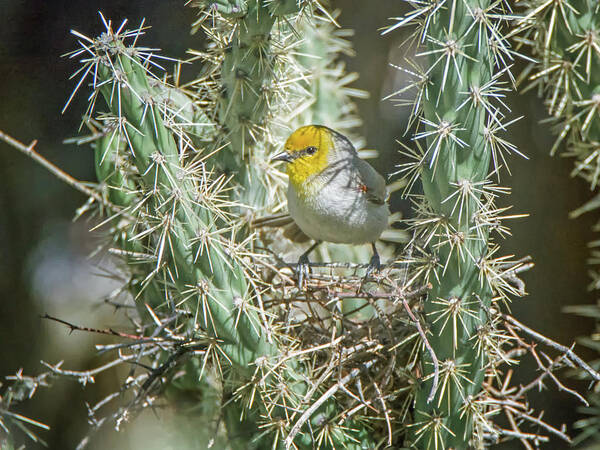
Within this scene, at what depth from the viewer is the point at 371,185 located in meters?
2.05

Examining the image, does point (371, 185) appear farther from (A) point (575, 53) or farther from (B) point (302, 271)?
(A) point (575, 53)

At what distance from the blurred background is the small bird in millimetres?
603

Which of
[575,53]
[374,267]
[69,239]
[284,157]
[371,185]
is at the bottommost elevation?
[69,239]

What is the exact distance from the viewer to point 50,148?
2.31 m

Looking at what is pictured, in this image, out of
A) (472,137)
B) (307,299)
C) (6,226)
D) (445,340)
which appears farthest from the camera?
(6,226)

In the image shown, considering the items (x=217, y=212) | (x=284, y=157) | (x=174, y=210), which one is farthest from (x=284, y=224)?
(x=174, y=210)

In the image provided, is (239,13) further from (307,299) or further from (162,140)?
(307,299)

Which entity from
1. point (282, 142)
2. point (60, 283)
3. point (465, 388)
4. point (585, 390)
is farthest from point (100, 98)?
point (585, 390)

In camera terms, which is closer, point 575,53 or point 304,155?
point 575,53

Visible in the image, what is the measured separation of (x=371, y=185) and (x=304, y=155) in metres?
0.24

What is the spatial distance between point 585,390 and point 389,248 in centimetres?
104

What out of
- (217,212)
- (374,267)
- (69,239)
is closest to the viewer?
(217,212)

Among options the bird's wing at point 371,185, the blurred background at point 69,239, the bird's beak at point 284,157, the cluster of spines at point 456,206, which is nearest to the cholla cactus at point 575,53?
the cluster of spines at point 456,206

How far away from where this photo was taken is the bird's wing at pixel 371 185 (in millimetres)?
2035
